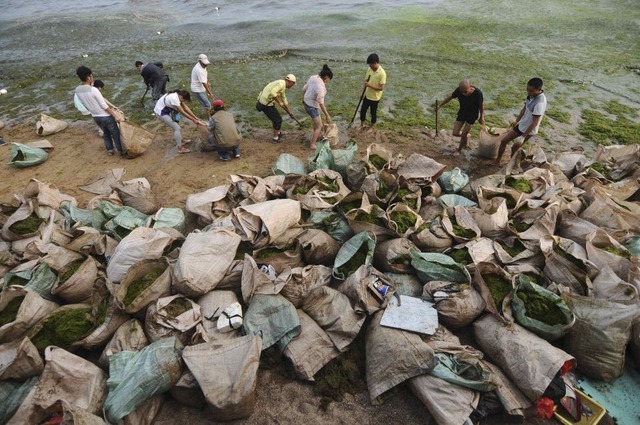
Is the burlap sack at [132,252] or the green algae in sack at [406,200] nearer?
the burlap sack at [132,252]

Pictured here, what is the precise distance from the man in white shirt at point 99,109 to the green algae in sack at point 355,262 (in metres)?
4.72

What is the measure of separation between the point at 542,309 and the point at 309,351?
6.38ft

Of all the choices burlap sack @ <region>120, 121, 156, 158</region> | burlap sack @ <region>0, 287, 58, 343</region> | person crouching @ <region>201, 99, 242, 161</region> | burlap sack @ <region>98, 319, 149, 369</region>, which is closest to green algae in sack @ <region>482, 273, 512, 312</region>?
burlap sack @ <region>98, 319, 149, 369</region>

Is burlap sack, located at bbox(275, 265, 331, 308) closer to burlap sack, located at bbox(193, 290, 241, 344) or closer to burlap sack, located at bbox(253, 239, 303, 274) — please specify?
burlap sack, located at bbox(253, 239, 303, 274)

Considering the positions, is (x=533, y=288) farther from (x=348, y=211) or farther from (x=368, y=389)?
(x=348, y=211)

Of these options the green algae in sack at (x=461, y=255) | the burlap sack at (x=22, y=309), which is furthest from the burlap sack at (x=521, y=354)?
the burlap sack at (x=22, y=309)

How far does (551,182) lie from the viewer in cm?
430

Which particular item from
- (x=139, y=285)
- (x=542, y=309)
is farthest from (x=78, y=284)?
(x=542, y=309)

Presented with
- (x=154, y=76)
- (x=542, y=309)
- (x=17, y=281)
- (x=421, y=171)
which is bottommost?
(x=17, y=281)

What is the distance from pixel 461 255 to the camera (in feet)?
11.3

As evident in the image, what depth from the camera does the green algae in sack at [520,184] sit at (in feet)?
14.0

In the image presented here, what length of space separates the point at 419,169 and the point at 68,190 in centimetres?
517

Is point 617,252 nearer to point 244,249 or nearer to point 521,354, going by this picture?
point 521,354

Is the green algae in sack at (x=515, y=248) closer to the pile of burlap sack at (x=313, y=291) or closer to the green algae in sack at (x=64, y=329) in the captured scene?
the pile of burlap sack at (x=313, y=291)
